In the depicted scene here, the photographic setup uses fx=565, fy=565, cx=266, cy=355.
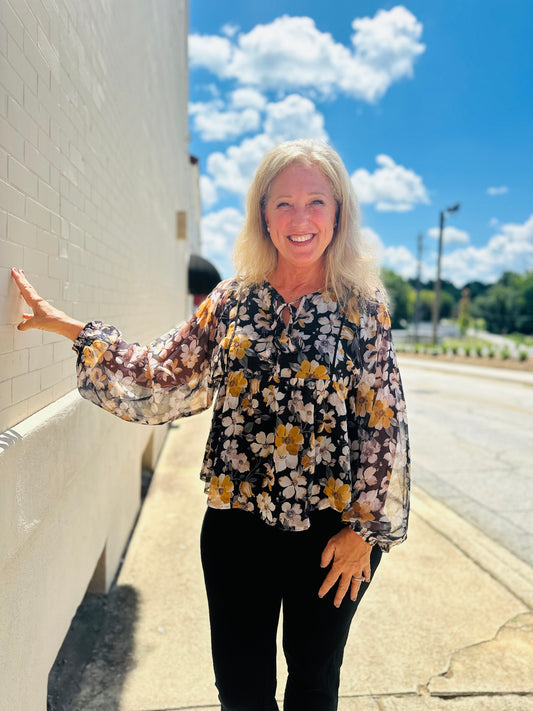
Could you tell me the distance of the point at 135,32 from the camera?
12.8ft

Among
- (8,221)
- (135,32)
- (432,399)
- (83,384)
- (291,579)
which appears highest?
A: (135,32)

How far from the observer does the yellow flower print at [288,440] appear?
1561 mm

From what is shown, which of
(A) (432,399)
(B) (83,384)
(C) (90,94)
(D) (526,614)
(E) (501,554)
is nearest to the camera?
(B) (83,384)

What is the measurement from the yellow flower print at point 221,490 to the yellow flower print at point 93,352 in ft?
1.73

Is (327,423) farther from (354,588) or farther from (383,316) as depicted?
(354,588)

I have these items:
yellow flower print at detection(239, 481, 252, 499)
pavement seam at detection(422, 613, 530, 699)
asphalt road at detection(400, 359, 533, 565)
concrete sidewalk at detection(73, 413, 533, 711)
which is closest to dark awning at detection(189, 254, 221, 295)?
asphalt road at detection(400, 359, 533, 565)

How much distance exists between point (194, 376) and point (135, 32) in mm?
3187

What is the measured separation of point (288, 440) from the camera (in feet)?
5.13

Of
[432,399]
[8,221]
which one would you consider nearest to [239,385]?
[8,221]

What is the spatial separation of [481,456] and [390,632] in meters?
4.40

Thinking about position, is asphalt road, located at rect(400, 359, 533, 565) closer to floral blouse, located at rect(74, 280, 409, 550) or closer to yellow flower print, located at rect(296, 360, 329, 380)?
floral blouse, located at rect(74, 280, 409, 550)

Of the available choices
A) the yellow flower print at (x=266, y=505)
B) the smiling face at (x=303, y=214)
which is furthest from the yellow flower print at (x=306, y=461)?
the smiling face at (x=303, y=214)

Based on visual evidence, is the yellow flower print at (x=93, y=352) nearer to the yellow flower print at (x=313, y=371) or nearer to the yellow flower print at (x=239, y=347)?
the yellow flower print at (x=239, y=347)

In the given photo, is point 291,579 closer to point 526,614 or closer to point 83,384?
point 83,384
